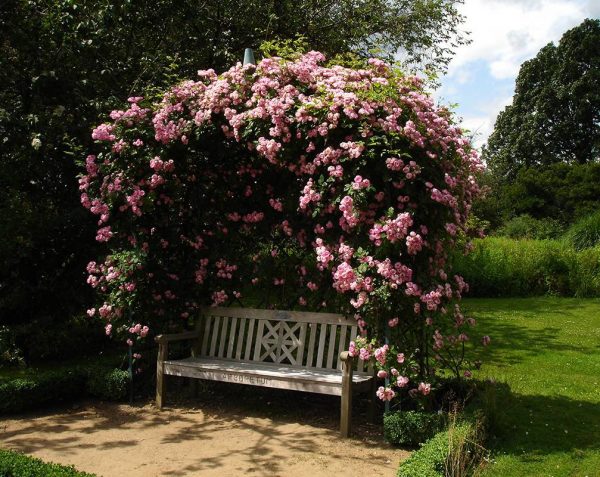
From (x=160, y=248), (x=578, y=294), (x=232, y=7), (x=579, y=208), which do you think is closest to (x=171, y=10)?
(x=232, y=7)

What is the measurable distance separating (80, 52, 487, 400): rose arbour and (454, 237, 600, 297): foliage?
1000 cm

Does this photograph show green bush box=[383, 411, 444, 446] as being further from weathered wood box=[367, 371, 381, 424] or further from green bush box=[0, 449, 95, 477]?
green bush box=[0, 449, 95, 477]

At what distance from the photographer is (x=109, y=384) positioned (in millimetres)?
6160

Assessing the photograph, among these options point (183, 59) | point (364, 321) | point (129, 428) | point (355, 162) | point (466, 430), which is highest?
point (183, 59)

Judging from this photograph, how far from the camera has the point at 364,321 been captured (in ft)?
16.6

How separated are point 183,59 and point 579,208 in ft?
68.4

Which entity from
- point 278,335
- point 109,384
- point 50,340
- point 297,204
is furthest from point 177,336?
point 50,340

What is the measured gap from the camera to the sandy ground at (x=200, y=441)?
432 centimetres

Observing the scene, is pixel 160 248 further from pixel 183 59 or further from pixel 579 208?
pixel 579 208

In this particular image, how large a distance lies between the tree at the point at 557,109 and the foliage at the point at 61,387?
3044 cm

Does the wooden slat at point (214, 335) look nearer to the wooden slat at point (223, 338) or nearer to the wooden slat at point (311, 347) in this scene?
the wooden slat at point (223, 338)

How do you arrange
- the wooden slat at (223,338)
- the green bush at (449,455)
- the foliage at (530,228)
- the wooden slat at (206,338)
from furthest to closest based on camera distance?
the foliage at (530,228) < the wooden slat at (206,338) < the wooden slat at (223,338) < the green bush at (449,455)

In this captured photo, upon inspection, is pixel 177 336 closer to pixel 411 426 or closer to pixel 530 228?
pixel 411 426

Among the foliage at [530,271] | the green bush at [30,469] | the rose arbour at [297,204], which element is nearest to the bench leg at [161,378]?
the rose arbour at [297,204]
